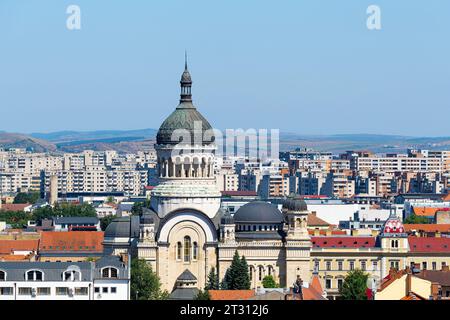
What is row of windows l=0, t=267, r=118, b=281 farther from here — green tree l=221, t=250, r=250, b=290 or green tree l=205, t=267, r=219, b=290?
green tree l=221, t=250, r=250, b=290

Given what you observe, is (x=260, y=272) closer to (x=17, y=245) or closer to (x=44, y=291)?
(x=44, y=291)

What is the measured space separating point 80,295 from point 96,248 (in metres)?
27.3

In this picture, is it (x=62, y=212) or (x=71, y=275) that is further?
(x=62, y=212)

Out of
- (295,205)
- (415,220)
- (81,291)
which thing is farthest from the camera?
(415,220)

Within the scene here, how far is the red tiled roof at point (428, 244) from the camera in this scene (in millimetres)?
61000

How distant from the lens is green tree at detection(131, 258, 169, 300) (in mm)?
44359

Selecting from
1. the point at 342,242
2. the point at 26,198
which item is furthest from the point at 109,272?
the point at 26,198

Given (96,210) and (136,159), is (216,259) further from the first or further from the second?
(136,159)

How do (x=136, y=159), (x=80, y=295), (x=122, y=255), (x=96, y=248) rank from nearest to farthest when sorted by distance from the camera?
1. (x=80, y=295)
2. (x=122, y=255)
3. (x=96, y=248)
4. (x=136, y=159)

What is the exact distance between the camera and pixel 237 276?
169 ft

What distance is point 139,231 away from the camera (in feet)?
177

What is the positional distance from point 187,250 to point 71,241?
1568cm
